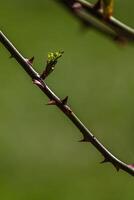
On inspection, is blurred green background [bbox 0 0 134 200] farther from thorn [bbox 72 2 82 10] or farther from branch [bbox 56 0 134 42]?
Result: thorn [bbox 72 2 82 10]

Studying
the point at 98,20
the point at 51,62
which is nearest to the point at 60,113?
the point at 98,20

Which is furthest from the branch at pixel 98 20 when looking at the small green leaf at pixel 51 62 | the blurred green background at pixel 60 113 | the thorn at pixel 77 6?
the blurred green background at pixel 60 113

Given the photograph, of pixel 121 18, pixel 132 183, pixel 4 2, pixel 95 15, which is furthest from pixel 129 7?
pixel 95 15

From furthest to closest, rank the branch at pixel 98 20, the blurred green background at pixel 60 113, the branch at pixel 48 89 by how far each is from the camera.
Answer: the blurred green background at pixel 60 113 < the branch at pixel 98 20 < the branch at pixel 48 89

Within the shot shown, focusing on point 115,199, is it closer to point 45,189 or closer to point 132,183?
point 132,183

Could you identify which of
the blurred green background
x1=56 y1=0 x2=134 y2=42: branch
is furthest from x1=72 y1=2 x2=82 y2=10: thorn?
the blurred green background

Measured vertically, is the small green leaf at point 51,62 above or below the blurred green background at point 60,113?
above

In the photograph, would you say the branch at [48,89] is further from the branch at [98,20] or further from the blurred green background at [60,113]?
the blurred green background at [60,113]
